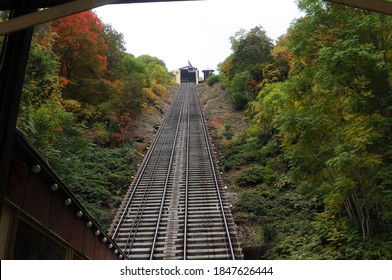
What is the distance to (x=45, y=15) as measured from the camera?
2.66m

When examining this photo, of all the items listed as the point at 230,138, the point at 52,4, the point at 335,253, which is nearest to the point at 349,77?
the point at 335,253

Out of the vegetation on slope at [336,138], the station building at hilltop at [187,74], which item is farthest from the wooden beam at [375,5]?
the station building at hilltop at [187,74]

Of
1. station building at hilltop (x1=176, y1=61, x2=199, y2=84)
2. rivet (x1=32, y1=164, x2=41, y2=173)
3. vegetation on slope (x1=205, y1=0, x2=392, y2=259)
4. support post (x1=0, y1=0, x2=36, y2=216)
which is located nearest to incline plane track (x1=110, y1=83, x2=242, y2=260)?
vegetation on slope (x1=205, y1=0, x2=392, y2=259)

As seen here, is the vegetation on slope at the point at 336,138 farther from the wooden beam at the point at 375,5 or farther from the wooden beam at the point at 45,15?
the wooden beam at the point at 45,15

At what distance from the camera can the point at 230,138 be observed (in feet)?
80.9

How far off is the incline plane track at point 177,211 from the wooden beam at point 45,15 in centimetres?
832

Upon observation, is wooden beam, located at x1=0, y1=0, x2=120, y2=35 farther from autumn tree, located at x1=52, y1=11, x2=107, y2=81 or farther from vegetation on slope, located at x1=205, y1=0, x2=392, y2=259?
autumn tree, located at x1=52, y1=11, x2=107, y2=81

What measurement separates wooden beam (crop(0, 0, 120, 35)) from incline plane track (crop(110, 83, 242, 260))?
8.32 meters

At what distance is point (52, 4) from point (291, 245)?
926cm

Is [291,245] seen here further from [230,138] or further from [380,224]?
[230,138]

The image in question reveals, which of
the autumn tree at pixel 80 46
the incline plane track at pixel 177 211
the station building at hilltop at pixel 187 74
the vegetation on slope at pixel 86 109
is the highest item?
the station building at hilltop at pixel 187 74

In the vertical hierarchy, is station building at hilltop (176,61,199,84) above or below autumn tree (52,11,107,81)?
above

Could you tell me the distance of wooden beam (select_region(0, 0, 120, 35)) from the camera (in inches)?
99.4

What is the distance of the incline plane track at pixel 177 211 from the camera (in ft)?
34.1
